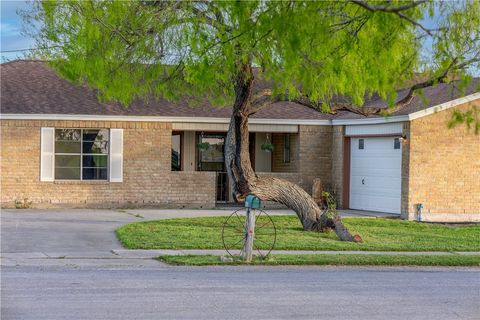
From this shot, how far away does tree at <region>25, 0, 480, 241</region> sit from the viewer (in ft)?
30.3

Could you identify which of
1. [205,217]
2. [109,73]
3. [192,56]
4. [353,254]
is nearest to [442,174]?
[205,217]

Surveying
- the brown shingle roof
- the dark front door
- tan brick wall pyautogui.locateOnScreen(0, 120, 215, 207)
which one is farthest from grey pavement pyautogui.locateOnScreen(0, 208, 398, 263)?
the brown shingle roof

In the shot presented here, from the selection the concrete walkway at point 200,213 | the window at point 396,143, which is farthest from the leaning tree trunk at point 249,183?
the window at point 396,143

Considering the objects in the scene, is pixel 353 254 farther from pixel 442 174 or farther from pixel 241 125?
pixel 442 174

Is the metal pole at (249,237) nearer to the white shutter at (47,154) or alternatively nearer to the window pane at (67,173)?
the white shutter at (47,154)

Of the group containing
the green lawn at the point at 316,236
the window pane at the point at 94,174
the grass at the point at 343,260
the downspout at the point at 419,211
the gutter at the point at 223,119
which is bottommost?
the grass at the point at 343,260

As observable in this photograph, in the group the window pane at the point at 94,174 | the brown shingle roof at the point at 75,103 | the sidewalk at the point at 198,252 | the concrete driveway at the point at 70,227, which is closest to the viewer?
the sidewalk at the point at 198,252

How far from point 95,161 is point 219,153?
5500mm

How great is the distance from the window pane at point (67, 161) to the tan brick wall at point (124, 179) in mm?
661

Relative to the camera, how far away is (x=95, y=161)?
94.2ft

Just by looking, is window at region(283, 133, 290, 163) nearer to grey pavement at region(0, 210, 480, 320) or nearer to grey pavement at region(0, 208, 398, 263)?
grey pavement at region(0, 208, 398, 263)

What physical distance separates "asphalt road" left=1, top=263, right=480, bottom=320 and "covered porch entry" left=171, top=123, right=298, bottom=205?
15.7 m

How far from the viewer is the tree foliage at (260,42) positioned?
9.16m

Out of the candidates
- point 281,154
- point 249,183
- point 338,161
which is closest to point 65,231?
point 249,183
